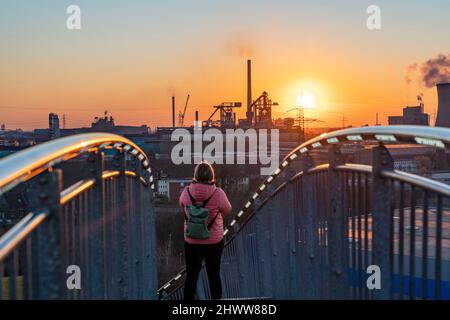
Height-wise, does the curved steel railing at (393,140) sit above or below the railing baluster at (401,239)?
above

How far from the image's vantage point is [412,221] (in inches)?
95.7

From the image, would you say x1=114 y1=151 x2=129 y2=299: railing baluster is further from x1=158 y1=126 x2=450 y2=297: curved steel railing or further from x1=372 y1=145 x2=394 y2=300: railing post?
x1=372 y1=145 x2=394 y2=300: railing post

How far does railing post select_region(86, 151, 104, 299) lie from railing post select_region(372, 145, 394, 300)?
1338 mm

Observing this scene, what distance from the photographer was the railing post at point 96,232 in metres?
2.83

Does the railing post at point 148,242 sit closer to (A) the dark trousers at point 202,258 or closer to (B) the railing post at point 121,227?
(A) the dark trousers at point 202,258

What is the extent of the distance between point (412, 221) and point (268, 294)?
4.13 metres

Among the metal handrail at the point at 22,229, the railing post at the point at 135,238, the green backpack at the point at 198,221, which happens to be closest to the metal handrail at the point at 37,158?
the metal handrail at the point at 22,229

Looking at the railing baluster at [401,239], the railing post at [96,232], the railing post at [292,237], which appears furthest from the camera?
the railing post at [292,237]

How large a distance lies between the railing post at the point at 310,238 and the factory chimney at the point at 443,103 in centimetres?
4586

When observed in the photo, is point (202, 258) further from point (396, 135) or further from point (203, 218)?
point (396, 135)

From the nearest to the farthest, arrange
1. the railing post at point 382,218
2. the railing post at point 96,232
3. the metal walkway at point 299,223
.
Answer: the metal walkway at point 299,223, the railing post at point 382,218, the railing post at point 96,232

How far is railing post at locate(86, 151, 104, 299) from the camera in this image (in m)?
2.83

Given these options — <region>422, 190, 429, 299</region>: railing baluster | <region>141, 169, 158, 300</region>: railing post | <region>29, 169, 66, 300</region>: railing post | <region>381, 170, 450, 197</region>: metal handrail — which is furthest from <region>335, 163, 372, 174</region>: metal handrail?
<region>141, 169, 158, 300</region>: railing post
